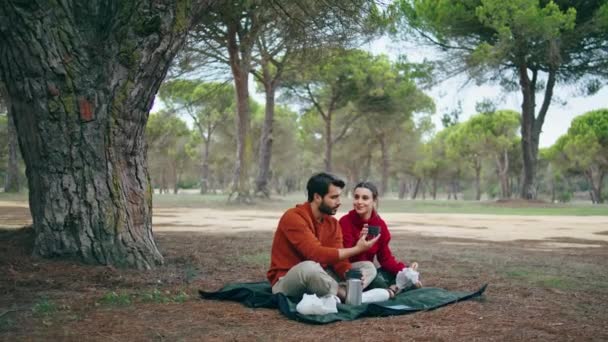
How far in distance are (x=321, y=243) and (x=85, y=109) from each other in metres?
2.91

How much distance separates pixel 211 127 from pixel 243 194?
28.5 metres

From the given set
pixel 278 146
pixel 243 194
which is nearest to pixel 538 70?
pixel 243 194

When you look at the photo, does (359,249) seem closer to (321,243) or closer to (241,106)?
(321,243)

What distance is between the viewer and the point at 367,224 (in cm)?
465

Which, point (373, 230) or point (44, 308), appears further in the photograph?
point (373, 230)

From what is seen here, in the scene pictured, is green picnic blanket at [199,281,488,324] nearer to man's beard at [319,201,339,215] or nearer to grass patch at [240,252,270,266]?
man's beard at [319,201,339,215]

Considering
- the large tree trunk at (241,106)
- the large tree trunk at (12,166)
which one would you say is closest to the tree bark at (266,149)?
the large tree trunk at (241,106)

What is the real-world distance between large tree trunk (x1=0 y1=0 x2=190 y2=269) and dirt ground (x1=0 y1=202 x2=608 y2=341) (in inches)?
16.7

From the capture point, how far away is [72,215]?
5629 millimetres

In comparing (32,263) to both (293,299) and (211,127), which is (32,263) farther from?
(211,127)

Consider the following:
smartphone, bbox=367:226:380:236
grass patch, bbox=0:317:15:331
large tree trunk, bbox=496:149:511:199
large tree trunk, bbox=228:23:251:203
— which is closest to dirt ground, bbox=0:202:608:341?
grass patch, bbox=0:317:15:331

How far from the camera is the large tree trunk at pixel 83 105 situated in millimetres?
5508

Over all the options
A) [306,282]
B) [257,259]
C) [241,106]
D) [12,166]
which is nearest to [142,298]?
[306,282]

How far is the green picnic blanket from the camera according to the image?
13.2ft
